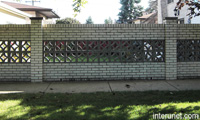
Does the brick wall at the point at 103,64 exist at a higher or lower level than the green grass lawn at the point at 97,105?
higher

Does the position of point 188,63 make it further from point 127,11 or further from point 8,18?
point 127,11

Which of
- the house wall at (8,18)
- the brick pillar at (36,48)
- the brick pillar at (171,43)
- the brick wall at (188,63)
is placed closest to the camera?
the brick pillar at (36,48)

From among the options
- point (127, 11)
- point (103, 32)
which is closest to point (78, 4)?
point (103, 32)

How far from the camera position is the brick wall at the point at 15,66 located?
680cm

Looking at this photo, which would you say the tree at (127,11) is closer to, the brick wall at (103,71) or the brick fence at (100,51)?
the brick fence at (100,51)

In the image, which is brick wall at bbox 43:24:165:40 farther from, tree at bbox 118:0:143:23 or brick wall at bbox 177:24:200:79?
tree at bbox 118:0:143:23

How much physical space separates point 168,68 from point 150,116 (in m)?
3.78

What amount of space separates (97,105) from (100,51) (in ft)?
9.92

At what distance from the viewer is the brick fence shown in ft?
22.3

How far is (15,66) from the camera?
22.3 feet

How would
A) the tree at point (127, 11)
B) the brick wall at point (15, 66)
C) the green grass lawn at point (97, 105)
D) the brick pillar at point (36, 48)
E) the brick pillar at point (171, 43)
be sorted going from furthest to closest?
the tree at point (127, 11) → the brick pillar at point (171, 43) → the brick wall at point (15, 66) → the brick pillar at point (36, 48) → the green grass lawn at point (97, 105)

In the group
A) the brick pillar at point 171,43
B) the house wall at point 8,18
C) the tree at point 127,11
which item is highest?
the tree at point 127,11

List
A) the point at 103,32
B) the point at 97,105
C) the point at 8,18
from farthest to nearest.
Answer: the point at 8,18, the point at 103,32, the point at 97,105

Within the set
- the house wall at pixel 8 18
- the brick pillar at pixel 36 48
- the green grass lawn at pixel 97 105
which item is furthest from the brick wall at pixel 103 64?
the house wall at pixel 8 18
